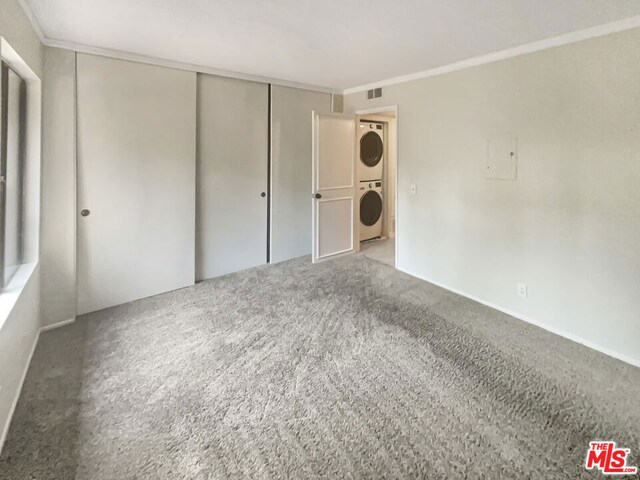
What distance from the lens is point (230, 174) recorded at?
4.18 metres

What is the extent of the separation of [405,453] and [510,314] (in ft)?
6.74

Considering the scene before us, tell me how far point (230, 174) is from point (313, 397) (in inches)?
113

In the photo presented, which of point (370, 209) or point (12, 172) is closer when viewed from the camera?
point (12, 172)

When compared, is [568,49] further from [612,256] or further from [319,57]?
[319,57]

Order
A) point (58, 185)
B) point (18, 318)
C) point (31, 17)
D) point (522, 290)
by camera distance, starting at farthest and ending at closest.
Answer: point (522, 290) < point (58, 185) < point (31, 17) < point (18, 318)

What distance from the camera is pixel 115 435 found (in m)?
1.78

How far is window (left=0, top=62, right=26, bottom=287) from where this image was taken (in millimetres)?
2250

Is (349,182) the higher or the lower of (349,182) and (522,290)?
the higher

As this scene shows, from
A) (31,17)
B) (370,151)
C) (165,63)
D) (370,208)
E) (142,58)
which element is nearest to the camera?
(31,17)

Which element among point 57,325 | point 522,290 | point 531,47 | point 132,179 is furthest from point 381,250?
point 57,325

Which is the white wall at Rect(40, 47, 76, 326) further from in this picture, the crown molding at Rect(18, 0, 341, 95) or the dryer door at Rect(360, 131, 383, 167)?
the dryer door at Rect(360, 131, 383, 167)

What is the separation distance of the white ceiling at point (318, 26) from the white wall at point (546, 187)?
311 mm

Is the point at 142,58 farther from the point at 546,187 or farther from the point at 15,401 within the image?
the point at 546,187

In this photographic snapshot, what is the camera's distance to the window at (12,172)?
225cm
